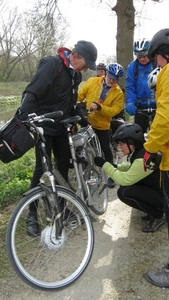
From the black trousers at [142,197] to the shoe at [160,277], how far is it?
76 cm

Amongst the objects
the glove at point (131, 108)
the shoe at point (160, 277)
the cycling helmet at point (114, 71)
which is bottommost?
the shoe at point (160, 277)

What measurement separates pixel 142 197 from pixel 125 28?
6618 mm

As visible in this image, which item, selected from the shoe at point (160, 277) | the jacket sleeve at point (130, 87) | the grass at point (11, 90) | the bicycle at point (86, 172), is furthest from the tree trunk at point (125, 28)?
the grass at point (11, 90)

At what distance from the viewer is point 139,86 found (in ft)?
14.8

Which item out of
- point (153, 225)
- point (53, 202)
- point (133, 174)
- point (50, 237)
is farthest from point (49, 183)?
point (153, 225)

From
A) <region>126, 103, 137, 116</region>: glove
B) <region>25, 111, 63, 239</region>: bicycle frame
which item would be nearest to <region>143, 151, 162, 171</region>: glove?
<region>25, 111, 63, 239</region>: bicycle frame

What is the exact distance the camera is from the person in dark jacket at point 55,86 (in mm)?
2910

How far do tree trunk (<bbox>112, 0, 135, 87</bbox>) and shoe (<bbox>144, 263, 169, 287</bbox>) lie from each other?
7.06 meters

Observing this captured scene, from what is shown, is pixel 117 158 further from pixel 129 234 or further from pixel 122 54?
pixel 122 54

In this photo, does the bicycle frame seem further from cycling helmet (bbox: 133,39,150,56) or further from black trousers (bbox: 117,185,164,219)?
cycling helmet (bbox: 133,39,150,56)

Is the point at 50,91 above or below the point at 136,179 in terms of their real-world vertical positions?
above

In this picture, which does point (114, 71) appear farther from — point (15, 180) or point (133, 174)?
point (15, 180)

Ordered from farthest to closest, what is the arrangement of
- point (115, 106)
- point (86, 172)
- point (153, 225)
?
point (115, 106) < point (86, 172) < point (153, 225)

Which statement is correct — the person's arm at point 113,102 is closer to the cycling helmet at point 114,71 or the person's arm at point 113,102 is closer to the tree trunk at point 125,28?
the cycling helmet at point 114,71
